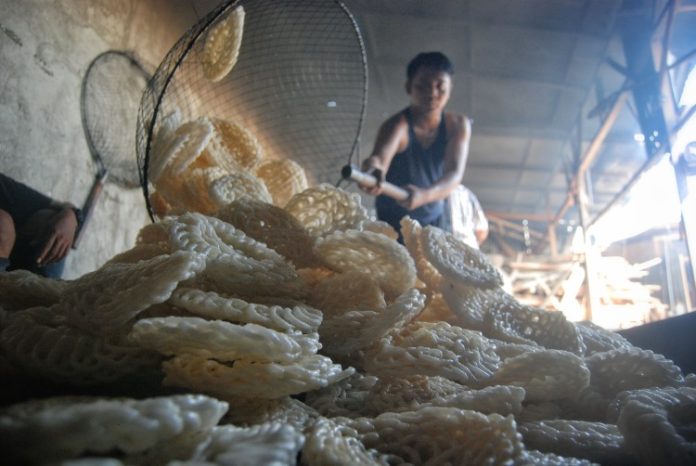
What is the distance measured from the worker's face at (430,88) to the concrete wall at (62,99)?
1440 millimetres

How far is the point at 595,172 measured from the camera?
651 centimetres

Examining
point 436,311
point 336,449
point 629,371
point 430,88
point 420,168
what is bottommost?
point 336,449

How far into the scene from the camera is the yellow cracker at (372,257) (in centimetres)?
98

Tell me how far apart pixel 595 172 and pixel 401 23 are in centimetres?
437

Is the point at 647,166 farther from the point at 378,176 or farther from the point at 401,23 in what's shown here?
the point at 378,176

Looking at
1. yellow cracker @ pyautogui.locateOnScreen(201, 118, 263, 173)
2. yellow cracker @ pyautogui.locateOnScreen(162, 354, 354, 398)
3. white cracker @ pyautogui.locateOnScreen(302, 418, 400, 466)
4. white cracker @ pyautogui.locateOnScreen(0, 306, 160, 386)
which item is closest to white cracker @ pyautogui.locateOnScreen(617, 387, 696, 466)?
white cracker @ pyautogui.locateOnScreen(302, 418, 400, 466)

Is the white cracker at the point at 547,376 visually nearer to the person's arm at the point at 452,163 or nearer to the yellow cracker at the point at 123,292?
the yellow cracker at the point at 123,292

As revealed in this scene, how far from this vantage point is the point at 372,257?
39.5 inches

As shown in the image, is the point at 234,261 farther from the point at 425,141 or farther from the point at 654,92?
the point at 654,92

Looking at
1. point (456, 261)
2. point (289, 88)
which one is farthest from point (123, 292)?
point (289, 88)

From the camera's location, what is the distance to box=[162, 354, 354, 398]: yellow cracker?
617 millimetres

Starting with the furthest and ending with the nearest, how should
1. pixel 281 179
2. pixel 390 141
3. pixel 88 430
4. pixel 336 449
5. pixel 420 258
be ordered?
pixel 390 141 → pixel 281 179 → pixel 420 258 → pixel 336 449 → pixel 88 430

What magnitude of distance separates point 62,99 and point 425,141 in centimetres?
155

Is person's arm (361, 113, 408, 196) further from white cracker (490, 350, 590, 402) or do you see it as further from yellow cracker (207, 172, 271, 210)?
white cracker (490, 350, 590, 402)
